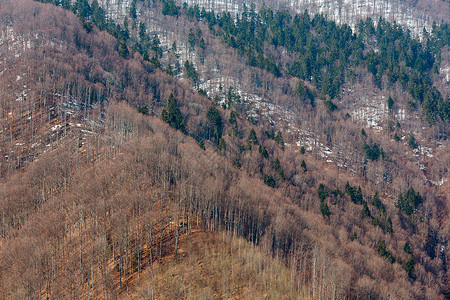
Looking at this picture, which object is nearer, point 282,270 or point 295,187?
point 282,270

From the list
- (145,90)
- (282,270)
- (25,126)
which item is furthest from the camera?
(145,90)

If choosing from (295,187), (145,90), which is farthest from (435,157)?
(145,90)

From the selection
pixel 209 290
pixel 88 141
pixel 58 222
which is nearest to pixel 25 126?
pixel 88 141

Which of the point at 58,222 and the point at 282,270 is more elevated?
the point at 58,222

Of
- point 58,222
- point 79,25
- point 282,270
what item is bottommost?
point 282,270

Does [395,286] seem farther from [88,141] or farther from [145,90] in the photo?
[145,90]

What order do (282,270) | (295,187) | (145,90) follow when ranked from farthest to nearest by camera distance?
(145,90) < (295,187) < (282,270)

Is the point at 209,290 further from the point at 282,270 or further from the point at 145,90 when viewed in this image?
the point at 145,90
